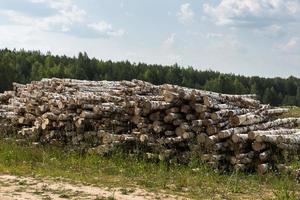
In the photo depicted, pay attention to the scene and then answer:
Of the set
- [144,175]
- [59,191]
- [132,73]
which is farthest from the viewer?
[132,73]

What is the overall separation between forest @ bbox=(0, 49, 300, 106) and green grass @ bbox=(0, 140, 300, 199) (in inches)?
2327

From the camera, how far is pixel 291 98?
10112 cm

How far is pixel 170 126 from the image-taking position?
1516cm

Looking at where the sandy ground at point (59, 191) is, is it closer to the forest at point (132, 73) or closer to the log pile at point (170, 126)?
the log pile at point (170, 126)

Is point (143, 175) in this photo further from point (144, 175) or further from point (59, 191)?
point (59, 191)

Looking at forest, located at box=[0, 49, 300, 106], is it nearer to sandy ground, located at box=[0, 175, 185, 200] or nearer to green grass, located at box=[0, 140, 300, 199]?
green grass, located at box=[0, 140, 300, 199]

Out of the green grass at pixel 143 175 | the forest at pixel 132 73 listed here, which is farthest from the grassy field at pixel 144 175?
the forest at pixel 132 73

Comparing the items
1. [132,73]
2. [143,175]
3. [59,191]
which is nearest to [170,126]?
[143,175]

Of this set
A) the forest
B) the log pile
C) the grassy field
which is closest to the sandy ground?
the grassy field

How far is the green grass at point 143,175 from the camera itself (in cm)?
1108

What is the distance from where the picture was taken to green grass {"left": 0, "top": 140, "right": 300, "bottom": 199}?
11078 mm

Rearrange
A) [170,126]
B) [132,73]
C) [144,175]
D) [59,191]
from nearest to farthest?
1. [59,191]
2. [144,175]
3. [170,126]
4. [132,73]

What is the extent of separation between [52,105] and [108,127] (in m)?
2.19

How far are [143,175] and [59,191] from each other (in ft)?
9.67
